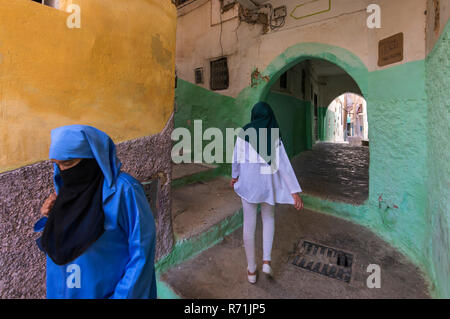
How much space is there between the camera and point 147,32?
7.17ft

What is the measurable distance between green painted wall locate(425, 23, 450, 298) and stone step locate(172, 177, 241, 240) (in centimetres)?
220

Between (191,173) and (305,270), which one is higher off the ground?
(191,173)

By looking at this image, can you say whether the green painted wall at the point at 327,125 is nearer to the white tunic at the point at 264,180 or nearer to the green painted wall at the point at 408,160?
the green painted wall at the point at 408,160

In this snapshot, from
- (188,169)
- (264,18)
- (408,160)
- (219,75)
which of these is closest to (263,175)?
(408,160)

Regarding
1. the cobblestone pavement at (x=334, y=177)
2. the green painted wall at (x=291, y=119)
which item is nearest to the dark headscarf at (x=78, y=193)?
the cobblestone pavement at (x=334, y=177)

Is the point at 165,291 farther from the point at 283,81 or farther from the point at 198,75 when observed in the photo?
the point at 283,81

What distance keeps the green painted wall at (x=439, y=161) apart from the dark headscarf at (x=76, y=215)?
7.41 feet

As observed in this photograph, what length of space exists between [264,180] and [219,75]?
4.20 meters

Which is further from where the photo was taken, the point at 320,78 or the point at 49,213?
the point at 320,78

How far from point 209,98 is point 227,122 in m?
0.83

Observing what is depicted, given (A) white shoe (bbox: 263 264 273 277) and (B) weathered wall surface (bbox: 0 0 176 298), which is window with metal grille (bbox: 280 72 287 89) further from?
(A) white shoe (bbox: 263 264 273 277)

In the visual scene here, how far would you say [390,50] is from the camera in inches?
120

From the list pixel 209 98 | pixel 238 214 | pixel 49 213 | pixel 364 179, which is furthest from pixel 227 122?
pixel 49 213
